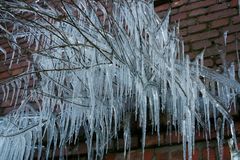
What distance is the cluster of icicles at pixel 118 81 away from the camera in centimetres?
225

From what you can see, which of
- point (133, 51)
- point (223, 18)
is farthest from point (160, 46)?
point (223, 18)

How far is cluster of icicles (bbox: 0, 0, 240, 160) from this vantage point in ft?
7.39

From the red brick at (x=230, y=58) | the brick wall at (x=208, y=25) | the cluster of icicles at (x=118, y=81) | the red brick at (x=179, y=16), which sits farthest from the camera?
the red brick at (x=179, y=16)

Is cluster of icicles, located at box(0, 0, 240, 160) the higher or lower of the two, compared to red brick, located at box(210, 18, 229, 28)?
lower

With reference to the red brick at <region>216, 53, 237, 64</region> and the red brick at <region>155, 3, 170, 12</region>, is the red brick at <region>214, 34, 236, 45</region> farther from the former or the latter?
the red brick at <region>155, 3, 170, 12</region>

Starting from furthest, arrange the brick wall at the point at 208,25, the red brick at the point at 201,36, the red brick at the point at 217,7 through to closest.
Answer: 1. the red brick at the point at 217,7
2. the red brick at the point at 201,36
3. the brick wall at the point at 208,25

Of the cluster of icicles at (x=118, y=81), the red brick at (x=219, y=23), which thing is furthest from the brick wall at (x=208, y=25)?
the cluster of icicles at (x=118, y=81)

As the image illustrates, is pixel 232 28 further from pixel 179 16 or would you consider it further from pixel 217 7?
pixel 179 16

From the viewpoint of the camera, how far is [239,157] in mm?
2162

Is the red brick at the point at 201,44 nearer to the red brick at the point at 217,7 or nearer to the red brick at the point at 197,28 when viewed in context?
the red brick at the point at 197,28

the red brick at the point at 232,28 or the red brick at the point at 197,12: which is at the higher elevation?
the red brick at the point at 197,12

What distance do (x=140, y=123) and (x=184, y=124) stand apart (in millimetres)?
289

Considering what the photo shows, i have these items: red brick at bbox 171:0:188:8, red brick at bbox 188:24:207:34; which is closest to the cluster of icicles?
red brick at bbox 188:24:207:34

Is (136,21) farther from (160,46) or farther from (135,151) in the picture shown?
(135,151)
